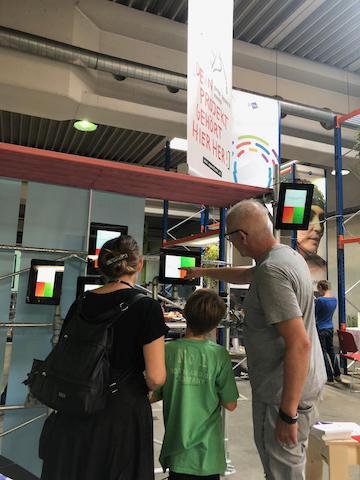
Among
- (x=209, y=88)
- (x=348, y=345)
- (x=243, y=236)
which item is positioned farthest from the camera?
(x=348, y=345)

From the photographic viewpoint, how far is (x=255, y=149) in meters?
4.14

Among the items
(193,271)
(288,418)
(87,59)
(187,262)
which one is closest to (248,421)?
(187,262)

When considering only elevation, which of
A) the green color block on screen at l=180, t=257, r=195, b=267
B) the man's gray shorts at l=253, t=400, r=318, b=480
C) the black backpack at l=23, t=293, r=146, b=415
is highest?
the green color block on screen at l=180, t=257, r=195, b=267

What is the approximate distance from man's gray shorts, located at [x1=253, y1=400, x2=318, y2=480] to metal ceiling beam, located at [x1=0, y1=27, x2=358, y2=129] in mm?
4115

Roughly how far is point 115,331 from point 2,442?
1.71 metres

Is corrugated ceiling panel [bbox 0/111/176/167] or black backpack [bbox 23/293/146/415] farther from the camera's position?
corrugated ceiling panel [bbox 0/111/176/167]

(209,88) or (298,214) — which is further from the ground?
(209,88)

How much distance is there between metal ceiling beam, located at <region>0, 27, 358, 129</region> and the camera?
4.29 metres

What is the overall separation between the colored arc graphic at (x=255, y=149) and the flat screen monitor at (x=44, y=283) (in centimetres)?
214

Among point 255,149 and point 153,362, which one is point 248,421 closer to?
point 255,149

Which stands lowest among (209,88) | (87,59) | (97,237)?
(97,237)

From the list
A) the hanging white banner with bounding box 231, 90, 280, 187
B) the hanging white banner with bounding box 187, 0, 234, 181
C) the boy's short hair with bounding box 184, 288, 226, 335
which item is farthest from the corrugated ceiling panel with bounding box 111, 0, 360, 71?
the boy's short hair with bounding box 184, 288, 226, 335

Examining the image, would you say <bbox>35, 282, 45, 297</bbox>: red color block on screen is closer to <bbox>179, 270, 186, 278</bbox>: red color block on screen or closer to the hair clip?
<bbox>179, 270, 186, 278</bbox>: red color block on screen

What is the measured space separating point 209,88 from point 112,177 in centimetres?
86
